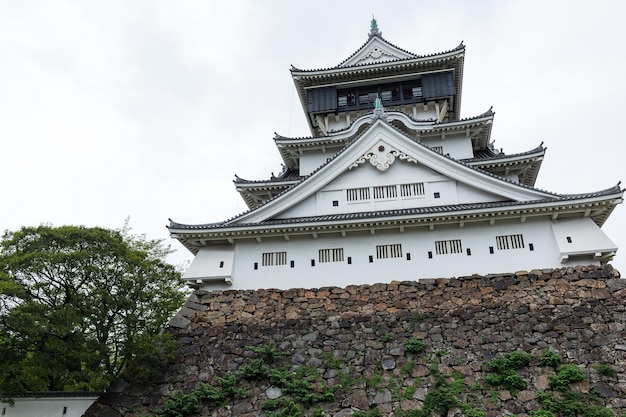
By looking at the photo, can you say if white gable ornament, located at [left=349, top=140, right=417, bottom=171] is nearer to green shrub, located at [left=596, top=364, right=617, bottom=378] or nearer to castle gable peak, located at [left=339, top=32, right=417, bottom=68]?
green shrub, located at [left=596, top=364, right=617, bottom=378]

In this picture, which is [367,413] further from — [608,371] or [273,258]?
[273,258]

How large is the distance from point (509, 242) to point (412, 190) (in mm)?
3340

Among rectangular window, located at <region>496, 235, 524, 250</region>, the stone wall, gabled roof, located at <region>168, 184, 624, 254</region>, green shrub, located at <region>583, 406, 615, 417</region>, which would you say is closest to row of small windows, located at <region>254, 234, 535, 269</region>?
rectangular window, located at <region>496, 235, 524, 250</region>

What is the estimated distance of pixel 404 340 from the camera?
1124 cm

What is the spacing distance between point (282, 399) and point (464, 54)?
16506 mm

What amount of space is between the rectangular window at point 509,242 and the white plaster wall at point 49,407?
37.0ft

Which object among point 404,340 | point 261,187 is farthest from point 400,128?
point 404,340

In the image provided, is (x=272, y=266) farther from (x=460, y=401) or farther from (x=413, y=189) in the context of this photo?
(x=460, y=401)

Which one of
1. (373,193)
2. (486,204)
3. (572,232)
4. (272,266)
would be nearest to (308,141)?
(373,193)

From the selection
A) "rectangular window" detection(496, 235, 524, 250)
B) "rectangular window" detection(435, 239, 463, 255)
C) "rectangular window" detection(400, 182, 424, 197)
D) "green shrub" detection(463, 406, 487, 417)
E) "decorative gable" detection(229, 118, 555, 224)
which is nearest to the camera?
"green shrub" detection(463, 406, 487, 417)

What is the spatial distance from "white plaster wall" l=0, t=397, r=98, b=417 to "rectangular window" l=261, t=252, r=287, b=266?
5.73m

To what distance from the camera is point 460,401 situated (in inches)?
379

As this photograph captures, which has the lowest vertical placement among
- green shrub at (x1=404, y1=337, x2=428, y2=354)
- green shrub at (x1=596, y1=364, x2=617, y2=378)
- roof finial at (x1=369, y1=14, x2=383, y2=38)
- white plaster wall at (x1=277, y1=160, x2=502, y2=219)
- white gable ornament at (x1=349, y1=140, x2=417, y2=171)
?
green shrub at (x1=596, y1=364, x2=617, y2=378)

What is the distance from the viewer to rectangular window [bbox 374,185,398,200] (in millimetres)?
15102
